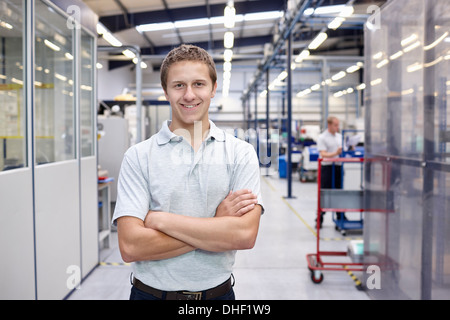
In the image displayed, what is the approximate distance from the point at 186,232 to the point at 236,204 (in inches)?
7.2

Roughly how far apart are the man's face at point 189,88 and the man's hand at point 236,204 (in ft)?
0.92

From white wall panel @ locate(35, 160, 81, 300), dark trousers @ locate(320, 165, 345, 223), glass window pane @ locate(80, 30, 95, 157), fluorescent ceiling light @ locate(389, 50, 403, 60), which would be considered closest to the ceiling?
dark trousers @ locate(320, 165, 345, 223)

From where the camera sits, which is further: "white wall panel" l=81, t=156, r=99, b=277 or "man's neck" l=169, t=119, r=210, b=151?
"white wall panel" l=81, t=156, r=99, b=277

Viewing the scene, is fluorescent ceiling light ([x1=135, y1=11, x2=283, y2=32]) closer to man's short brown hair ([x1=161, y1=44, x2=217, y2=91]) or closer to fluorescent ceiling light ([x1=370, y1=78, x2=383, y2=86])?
fluorescent ceiling light ([x1=370, y1=78, x2=383, y2=86])

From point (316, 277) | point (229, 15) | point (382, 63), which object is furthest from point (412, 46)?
point (229, 15)

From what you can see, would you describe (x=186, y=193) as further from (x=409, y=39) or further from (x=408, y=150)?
(x=409, y=39)

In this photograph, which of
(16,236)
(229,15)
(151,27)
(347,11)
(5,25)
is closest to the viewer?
(16,236)

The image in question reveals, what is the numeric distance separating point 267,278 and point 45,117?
8.56ft

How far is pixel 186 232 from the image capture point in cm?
115

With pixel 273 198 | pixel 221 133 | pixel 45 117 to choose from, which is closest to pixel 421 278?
pixel 221 133

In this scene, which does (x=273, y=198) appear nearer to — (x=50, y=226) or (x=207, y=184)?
(x=50, y=226)

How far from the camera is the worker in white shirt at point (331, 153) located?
17.7ft

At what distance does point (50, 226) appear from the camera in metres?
2.81

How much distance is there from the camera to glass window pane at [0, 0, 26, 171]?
239 cm
